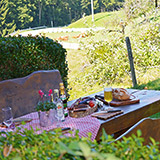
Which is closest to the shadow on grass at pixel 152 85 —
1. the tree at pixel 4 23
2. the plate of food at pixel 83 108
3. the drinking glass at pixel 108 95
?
the drinking glass at pixel 108 95

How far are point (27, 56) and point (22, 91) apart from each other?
80 centimetres

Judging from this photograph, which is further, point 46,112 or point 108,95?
point 108,95

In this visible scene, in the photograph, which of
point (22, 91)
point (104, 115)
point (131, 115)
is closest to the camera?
point (104, 115)

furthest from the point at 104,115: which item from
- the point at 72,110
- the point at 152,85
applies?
the point at 152,85

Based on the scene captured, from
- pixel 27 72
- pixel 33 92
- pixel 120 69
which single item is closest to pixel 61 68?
pixel 27 72

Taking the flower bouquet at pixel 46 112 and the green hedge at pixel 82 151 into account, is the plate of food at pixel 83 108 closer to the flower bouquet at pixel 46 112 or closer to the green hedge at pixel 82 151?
the flower bouquet at pixel 46 112

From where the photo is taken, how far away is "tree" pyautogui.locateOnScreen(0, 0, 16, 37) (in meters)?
39.4

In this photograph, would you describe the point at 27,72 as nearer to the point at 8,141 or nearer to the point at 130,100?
the point at 130,100

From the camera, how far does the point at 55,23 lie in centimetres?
4712

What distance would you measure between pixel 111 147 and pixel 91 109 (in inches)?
58.0

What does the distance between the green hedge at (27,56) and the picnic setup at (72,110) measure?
46 centimetres

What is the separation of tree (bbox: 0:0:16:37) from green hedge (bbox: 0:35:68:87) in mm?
36918

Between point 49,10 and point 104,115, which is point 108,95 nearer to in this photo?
point 104,115

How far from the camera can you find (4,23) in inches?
1583
